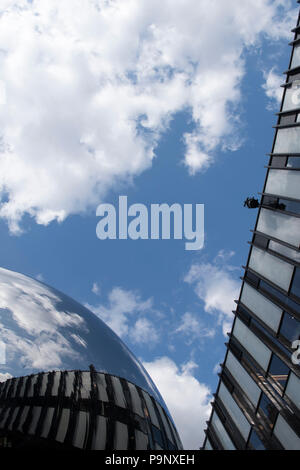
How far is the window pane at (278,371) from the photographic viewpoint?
1041 cm

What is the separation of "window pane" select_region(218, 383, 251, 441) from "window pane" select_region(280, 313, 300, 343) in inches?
199

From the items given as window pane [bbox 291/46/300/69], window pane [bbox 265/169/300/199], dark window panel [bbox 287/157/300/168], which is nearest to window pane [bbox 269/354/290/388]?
window pane [bbox 265/169/300/199]

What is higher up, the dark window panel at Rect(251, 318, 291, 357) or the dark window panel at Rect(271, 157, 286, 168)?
the dark window panel at Rect(271, 157, 286, 168)

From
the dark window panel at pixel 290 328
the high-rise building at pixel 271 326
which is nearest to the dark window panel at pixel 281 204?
the high-rise building at pixel 271 326

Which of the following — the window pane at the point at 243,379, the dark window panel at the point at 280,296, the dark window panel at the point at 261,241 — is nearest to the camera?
the dark window panel at the point at 280,296

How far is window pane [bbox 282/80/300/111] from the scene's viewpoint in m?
13.0

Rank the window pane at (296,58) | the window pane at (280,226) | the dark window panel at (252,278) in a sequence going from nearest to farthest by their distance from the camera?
the window pane at (280,226) < the window pane at (296,58) < the dark window panel at (252,278)

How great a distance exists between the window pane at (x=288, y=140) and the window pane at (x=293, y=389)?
34.8 ft

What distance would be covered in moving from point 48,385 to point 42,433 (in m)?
2.59

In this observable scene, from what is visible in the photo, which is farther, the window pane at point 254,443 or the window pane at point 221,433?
the window pane at point 221,433

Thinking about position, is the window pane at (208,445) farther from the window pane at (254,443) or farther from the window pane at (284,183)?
the window pane at (284,183)

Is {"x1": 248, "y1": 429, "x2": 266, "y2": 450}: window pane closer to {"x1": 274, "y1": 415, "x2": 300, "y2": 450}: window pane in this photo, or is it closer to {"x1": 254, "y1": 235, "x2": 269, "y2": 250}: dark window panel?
{"x1": 274, "y1": 415, "x2": 300, "y2": 450}: window pane

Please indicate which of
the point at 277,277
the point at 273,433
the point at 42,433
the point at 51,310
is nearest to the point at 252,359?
the point at 273,433
